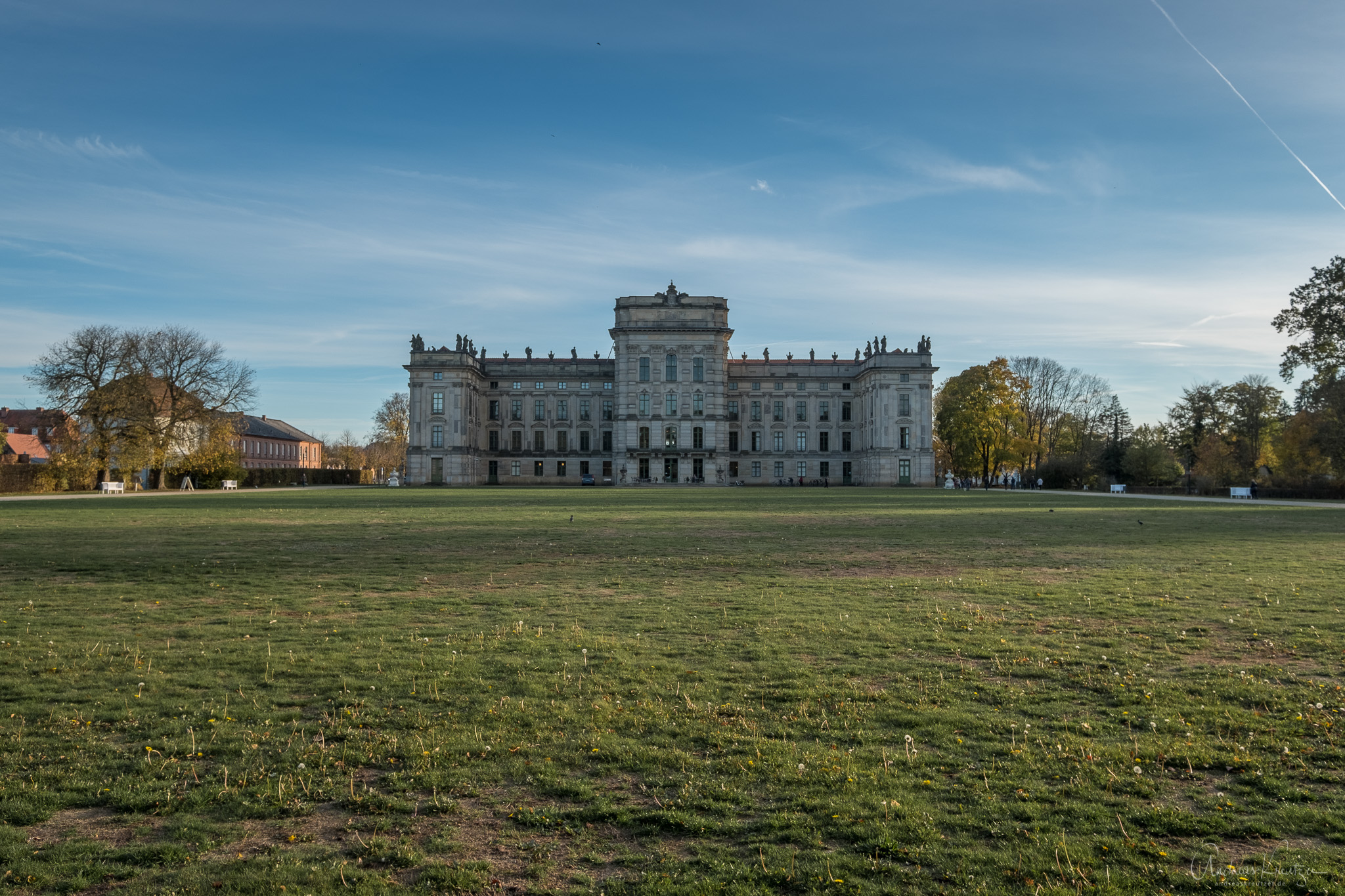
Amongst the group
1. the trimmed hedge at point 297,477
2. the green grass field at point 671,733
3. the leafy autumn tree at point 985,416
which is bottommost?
the green grass field at point 671,733

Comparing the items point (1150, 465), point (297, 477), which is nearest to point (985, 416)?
point (1150, 465)

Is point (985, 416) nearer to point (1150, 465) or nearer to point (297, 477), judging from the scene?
point (1150, 465)

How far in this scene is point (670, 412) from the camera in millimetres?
82688

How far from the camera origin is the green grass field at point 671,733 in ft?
13.9

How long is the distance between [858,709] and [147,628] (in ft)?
27.1

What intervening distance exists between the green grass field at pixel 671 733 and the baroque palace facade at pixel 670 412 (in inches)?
2690

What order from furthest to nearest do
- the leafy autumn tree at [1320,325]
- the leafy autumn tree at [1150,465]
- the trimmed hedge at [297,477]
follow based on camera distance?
the trimmed hedge at [297,477]
the leafy autumn tree at [1150,465]
the leafy autumn tree at [1320,325]

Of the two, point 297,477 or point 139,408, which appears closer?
point 139,408

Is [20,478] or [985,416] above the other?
[985,416]

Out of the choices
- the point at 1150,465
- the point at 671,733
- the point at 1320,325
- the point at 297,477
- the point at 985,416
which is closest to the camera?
the point at 671,733

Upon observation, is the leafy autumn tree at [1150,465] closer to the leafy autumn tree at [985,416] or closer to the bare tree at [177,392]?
the leafy autumn tree at [985,416]

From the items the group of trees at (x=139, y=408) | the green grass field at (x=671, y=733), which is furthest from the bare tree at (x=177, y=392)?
the green grass field at (x=671, y=733)

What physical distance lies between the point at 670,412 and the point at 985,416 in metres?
29.8

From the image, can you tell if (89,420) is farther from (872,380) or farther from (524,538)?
(872,380)
